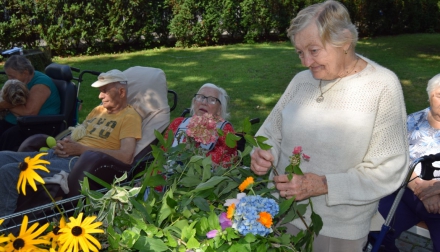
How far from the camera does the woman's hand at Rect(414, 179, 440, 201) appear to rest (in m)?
3.18

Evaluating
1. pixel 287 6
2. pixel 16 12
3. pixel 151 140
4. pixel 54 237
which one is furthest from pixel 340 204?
pixel 287 6

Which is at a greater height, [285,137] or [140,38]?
[285,137]

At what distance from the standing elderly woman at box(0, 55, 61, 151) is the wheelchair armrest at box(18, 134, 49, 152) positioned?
0.46 metres

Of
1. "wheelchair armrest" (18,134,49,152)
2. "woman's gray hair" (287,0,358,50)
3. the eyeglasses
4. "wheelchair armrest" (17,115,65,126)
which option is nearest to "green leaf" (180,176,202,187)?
"woman's gray hair" (287,0,358,50)

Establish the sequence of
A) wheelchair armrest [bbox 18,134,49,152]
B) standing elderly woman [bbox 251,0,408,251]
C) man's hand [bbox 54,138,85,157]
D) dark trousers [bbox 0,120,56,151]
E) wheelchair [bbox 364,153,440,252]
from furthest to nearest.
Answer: dark trousers [bbox 0,120,56,151] → wheelchair armrest [bbox 18,134,49,152] → man's hand [bbox 54,138,85,157] → wheelchair [bbox 364,153,440,252] → standing elderly woman [bbox 251,0,408,251]

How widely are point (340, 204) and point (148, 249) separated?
913 mm

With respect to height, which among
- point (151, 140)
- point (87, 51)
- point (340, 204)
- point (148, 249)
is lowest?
point (87, 51)

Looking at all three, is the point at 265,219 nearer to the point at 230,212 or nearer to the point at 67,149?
the point at 230,212

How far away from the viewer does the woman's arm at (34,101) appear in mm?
5090

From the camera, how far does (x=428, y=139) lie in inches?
136

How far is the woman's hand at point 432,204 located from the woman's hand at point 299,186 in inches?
61.0

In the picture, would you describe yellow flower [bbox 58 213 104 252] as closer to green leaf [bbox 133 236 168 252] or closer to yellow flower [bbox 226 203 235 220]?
green leaf [bbox 133 236 168 252]

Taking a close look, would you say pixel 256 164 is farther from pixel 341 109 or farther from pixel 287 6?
pixel 287 6

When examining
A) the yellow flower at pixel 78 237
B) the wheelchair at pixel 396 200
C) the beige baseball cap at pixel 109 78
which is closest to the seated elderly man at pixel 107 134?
the beige baseball cap at pixel 109 78
